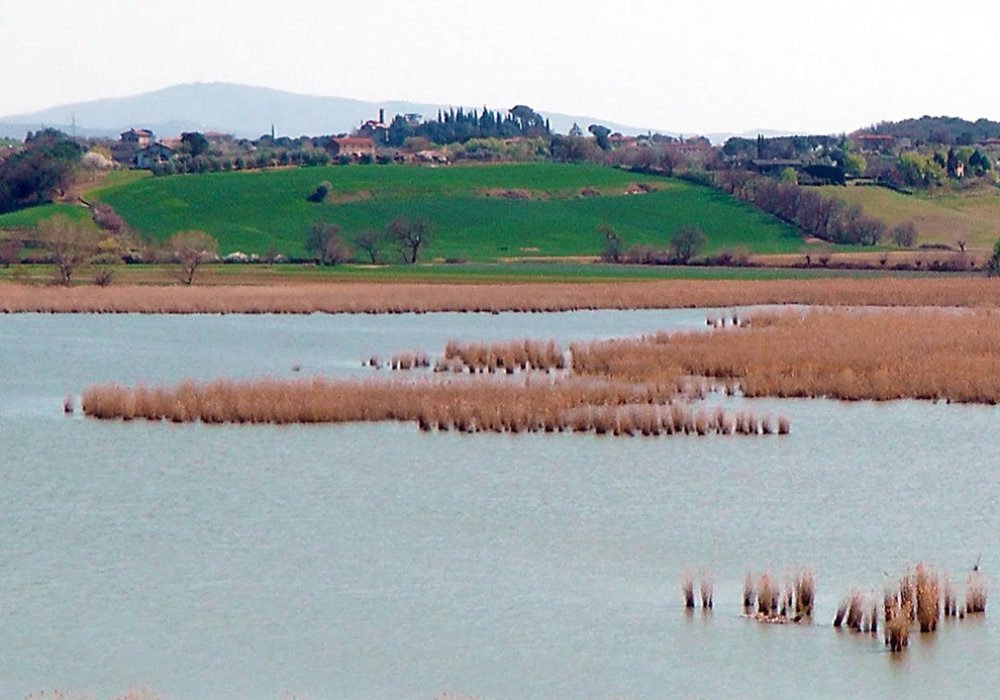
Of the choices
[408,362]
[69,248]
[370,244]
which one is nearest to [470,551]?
[408,362]

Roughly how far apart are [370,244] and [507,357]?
60.0 metres

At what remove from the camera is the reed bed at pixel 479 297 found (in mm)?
70375

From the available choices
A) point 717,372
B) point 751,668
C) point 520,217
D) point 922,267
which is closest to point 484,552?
point 751,668

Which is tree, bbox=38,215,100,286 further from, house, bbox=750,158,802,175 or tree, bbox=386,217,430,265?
house, bbox=750,158,802,175

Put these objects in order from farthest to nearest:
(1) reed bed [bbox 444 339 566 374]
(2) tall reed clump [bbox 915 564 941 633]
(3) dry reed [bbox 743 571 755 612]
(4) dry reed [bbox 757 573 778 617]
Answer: (1) reed bed [bbox 444 339 566 374] < (3) dry reed [bbox 743 571 755 612] < (4) dry reed [bbox 757 573 778 617] < (2) tall reed clump [bbox 915 564 941 633]

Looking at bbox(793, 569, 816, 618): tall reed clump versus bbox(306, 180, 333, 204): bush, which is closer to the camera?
bbox(793, 569, 816, 618): tall reed clump

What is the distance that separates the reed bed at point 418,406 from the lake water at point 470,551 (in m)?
0.54

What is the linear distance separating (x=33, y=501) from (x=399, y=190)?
356 ft

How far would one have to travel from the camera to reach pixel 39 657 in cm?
1916

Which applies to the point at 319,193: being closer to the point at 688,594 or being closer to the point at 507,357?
the point at 507,357

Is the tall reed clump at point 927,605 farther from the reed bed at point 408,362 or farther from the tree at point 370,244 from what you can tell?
the tree at point 370,244

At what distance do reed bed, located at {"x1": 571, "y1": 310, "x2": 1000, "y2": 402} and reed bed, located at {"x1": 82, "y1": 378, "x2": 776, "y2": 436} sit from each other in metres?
2.78

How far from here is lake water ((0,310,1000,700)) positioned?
18.7 meters

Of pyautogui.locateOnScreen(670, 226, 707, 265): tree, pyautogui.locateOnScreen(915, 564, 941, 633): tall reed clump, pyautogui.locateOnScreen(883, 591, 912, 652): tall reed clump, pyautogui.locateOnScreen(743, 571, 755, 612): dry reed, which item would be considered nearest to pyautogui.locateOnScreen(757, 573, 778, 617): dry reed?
pyautogui.locateOnScreen(743, 571, 755, 612): dry reed
